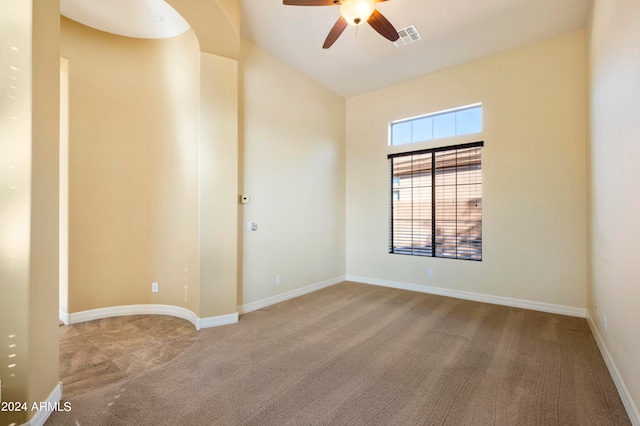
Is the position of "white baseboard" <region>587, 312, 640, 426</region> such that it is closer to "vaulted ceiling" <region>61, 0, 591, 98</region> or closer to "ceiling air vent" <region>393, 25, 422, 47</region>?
"vaulted ceiling" <region>61, 0, 591, 98</region>

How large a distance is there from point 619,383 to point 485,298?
2198mm

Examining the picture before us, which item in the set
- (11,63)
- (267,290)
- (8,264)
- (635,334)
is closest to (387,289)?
(267,290)

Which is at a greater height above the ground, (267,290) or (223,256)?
(223,256)

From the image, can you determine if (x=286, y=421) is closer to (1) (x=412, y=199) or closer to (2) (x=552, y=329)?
(2) (x=552, y=329)

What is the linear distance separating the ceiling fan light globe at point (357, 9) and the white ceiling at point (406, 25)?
2.86 feet

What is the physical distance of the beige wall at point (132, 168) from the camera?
3.43m

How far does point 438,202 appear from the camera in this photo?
477 centimetres

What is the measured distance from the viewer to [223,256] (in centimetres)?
345

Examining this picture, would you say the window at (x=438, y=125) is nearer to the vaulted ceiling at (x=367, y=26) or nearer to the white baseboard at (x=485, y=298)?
the vaulted ceiling at (x=367, y=26)

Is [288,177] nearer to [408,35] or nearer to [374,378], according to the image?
[408,35]

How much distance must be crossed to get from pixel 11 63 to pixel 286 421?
110 inches

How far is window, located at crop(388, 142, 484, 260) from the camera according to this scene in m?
4.44

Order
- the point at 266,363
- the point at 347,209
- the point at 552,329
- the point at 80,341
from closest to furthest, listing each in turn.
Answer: the point at 266,363, the point at 80,341, the point at 552,329, the point at 347,209

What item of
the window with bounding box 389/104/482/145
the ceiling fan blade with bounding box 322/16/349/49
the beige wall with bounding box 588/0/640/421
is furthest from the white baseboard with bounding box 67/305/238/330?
the window with bounding box 389/104/482/145
